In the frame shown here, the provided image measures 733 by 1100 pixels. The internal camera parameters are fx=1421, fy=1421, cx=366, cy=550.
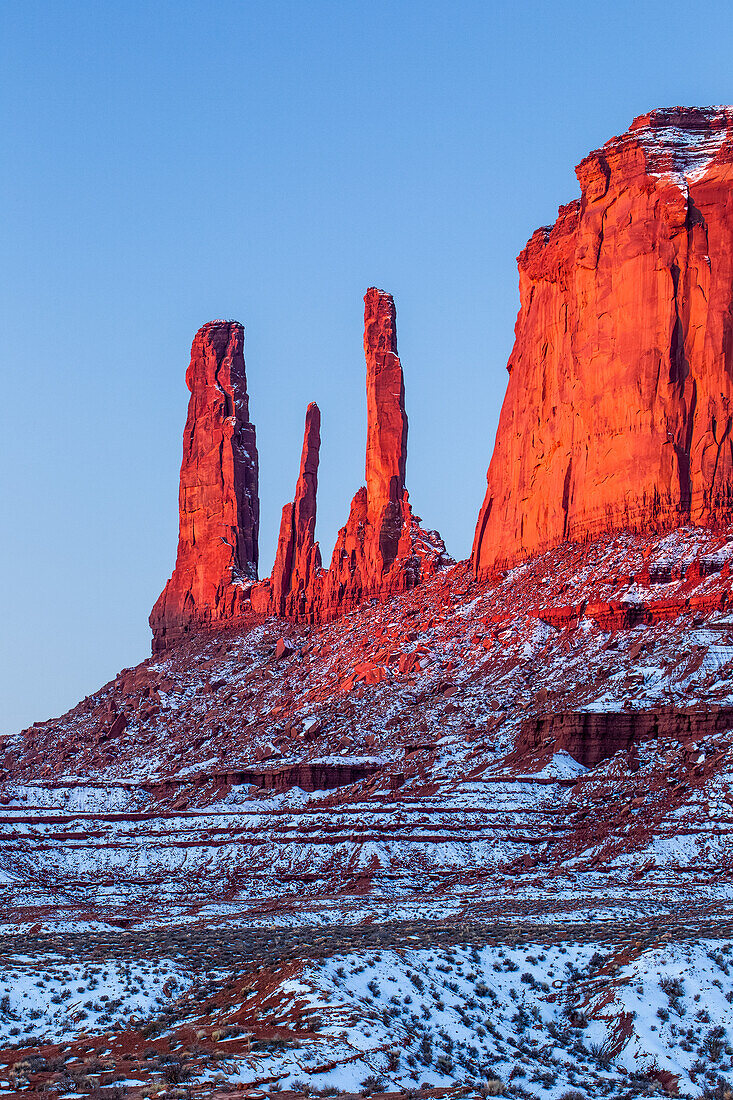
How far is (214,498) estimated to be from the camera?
141750 millimetres

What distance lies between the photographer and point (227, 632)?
5182 inches

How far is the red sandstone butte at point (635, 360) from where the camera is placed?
94.1 metres

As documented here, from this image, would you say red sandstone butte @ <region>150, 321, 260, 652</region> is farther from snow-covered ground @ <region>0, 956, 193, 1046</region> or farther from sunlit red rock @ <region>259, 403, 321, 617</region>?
snow-covered ground @ <region>0, 956, 193, 1046</region>

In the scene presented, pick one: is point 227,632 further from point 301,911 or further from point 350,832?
point 301,911

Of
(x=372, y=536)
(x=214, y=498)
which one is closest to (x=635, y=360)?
(x=372, y=536)

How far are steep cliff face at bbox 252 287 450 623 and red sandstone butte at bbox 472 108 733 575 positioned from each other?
9569 mm

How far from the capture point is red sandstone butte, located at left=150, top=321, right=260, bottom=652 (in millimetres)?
137125

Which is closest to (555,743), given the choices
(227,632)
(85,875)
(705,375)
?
(85,875)

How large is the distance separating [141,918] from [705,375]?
57.7 m

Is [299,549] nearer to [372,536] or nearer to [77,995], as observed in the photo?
[372,536]

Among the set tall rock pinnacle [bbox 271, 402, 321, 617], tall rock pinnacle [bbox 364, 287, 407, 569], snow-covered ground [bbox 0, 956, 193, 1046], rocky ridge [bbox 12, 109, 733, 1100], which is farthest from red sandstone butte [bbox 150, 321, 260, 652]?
snow-covered ground [bbox 0, 956, 193, 1046]

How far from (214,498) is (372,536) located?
85.0 feet

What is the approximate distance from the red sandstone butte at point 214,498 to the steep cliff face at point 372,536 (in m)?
6.51

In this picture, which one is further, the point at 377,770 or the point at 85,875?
the point at 377,770
